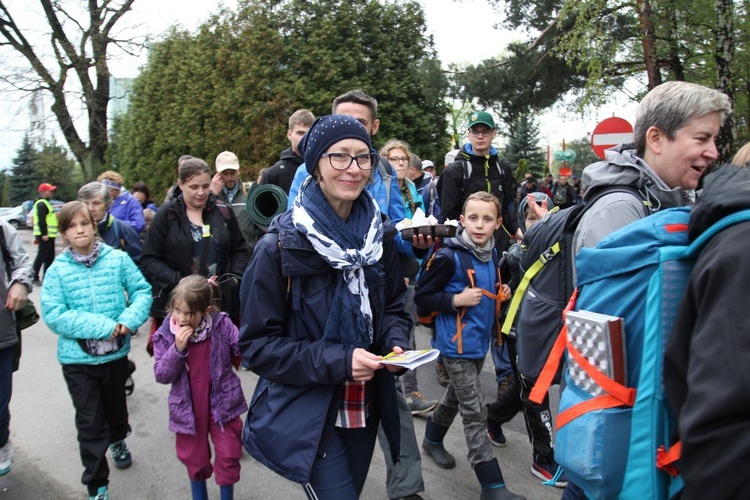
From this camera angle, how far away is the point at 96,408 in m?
3.66

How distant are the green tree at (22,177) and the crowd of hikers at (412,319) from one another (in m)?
39.5

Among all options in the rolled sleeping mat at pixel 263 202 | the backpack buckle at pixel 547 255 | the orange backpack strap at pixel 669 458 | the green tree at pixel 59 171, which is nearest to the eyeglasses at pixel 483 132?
the rolled sleeping mat at pixel 263 202

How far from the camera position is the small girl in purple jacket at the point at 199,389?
11.2 ft

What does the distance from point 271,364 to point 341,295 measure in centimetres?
37

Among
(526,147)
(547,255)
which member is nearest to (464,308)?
(547,255)

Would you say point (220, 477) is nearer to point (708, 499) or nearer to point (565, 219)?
point (565, 219)

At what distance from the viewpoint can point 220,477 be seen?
3430 mm

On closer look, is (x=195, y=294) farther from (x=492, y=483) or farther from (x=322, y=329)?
(x=492, y=483)

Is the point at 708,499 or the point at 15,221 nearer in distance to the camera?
the point at 708,499

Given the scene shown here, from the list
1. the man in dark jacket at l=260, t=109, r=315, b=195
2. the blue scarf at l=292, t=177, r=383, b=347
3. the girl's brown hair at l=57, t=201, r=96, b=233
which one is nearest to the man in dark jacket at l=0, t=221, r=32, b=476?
the girl's brown hair at l=57, t=201, r=96, b=233

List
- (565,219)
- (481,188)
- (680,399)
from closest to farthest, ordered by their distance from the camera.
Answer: (680,399) → (565,219) → (481,188)

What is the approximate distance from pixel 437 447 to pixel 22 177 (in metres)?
43.0

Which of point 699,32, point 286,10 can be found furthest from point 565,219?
point 286,10

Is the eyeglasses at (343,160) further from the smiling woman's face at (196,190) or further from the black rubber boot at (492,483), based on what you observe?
the smiling woman's face at (196,190)
